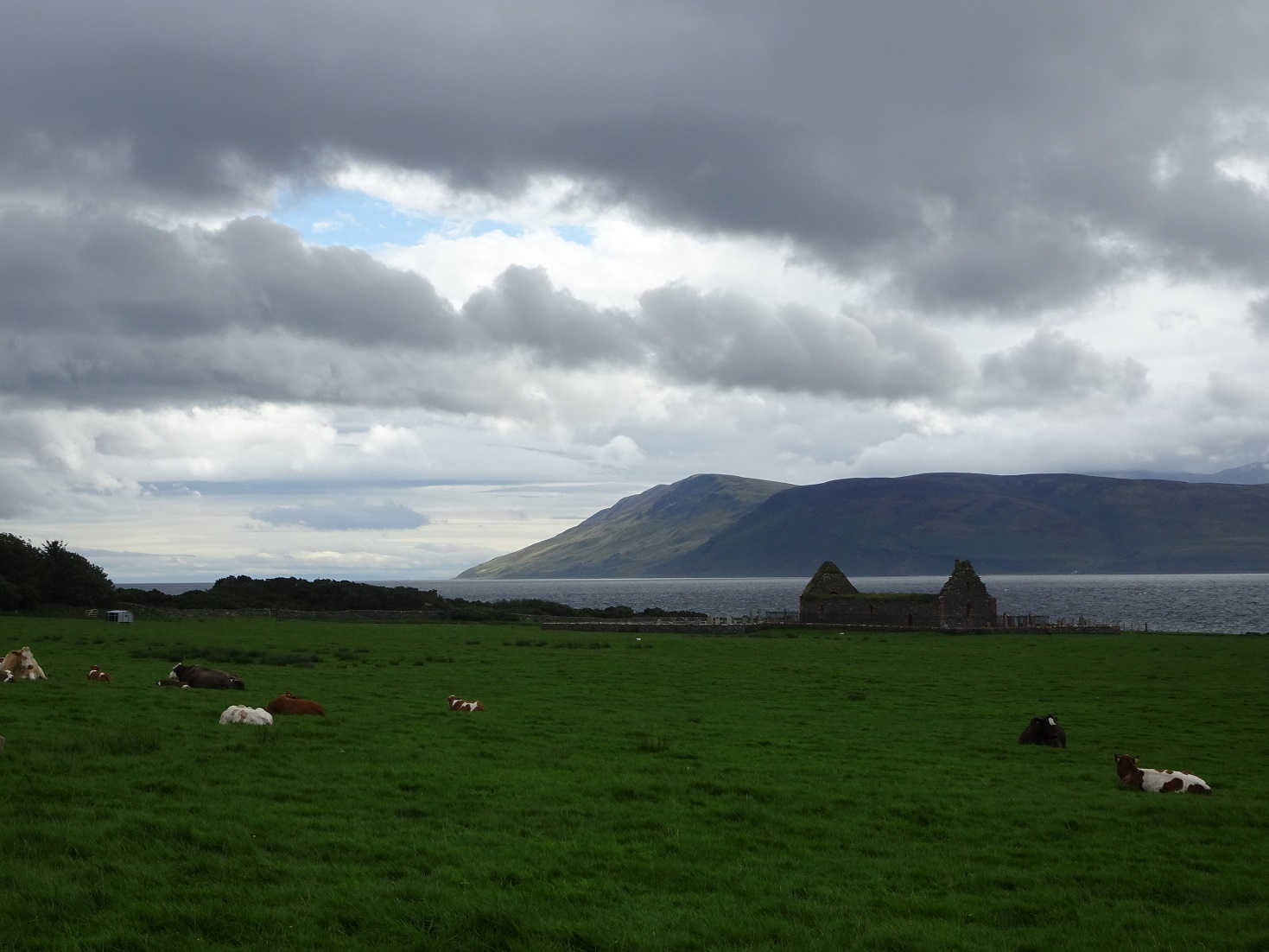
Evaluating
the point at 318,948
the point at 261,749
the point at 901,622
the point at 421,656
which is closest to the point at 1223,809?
the point at 318,948

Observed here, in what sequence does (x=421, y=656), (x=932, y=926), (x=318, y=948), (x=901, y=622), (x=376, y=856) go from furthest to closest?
(x=901, y=622)
(x=421, y=656)
(x=376, y=856)
(x=932, y=926)
(x=318, y=948)

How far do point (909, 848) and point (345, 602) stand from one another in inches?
3531

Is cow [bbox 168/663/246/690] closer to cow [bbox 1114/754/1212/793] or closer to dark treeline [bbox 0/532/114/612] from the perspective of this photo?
cow [bbox 1114/754/1212/793]

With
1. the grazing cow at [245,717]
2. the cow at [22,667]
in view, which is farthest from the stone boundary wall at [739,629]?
the grazing cow at [245,717]

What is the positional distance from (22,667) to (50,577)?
60182mm

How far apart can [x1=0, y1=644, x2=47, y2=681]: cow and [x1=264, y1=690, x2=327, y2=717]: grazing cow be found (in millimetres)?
8611

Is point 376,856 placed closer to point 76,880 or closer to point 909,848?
point 76,880

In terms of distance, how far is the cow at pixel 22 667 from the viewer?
26281 millimetres

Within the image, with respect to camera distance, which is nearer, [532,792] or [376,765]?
[532,792]

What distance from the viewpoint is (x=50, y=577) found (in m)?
79.2

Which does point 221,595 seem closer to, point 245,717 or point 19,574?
point 19,574

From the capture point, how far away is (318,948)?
29.7 feet

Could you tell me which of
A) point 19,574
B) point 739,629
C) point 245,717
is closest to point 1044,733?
point 245,717

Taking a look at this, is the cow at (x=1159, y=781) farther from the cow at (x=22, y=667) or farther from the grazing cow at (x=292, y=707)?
the cow at (x=22, y=667)
